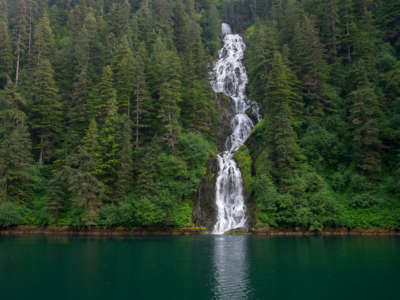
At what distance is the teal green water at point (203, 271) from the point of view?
13.7 metres

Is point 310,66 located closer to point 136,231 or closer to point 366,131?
point 366,131

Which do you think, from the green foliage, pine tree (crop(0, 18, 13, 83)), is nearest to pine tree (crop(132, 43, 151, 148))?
the green foliage

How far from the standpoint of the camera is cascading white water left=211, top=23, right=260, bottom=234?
3841 centimetres

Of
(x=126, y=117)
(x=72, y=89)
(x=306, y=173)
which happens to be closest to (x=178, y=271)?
(x=306, y=173)

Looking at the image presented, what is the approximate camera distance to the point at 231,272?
685 inches

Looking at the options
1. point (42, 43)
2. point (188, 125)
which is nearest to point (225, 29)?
point (42, 43)

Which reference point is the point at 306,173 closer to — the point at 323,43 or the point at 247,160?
the point at 247,160

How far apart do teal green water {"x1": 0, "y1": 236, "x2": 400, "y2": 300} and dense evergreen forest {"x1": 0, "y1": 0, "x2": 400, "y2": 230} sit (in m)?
9.91

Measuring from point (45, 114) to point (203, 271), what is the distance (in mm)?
37220

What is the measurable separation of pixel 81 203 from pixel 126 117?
12.5m

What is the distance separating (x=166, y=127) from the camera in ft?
136

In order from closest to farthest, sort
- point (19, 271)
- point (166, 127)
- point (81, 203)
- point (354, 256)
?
point (19, 271), point (354, 256), point (81, 203), point (166, 127)

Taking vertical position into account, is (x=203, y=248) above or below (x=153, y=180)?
below

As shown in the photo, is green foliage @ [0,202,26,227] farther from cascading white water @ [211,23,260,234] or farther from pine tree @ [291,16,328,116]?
pine tree @ [291,16,328,116]
